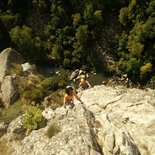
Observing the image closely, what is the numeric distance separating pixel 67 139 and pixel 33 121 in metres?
4.09

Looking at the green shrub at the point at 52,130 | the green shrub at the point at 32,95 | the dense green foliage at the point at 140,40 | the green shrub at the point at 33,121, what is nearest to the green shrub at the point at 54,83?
the green shrub at the point at 32,95

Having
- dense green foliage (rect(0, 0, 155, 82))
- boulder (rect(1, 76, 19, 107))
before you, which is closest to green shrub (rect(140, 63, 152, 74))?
dense green foliage (rect(0, 0, 155, 82))

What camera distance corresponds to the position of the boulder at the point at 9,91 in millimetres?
37906

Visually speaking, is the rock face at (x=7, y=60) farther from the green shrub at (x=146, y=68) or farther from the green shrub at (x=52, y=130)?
the green shrub at (x=52, y=130)

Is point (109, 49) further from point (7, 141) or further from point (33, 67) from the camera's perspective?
point (7, 141)

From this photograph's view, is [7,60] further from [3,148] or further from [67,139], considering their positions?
[67,139]

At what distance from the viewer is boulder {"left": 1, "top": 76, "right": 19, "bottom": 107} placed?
3791cm

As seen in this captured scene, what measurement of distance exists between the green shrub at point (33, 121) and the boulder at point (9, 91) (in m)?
14.2

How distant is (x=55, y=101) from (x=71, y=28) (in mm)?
19146

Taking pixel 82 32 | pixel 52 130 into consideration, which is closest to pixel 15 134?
pixel 52 130

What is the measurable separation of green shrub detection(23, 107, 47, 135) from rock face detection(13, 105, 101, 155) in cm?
71

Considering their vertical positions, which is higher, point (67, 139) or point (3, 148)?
point (67, 139)

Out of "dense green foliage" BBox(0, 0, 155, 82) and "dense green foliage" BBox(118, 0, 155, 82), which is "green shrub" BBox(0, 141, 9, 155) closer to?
"dense green foliage" BBox(118, 0, 155, 82)

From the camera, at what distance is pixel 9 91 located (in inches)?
1508
